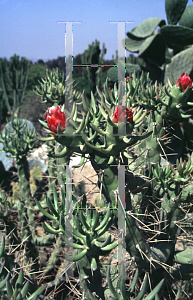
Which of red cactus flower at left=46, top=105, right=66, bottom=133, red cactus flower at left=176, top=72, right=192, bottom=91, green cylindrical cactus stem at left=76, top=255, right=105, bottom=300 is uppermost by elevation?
red cactus flower at left=176, top=72, right=192, bottom=91

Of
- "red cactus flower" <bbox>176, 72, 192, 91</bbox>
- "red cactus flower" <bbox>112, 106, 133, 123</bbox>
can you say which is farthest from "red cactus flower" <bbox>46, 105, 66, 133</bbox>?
"red cactus flower" <bbox>176, 72, 192, 91</bbox>

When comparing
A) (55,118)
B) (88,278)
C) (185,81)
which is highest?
(185,81)

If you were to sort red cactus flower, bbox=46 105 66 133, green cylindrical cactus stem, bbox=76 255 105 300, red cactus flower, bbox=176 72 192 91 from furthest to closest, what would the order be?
red cactus flower, bbox=176 72 192 91 → green cylindrical cactus stem, bbox=76 255 105 300 → red cactus flower, bbox=46 105 66 133

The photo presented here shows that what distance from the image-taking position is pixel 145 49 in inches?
194

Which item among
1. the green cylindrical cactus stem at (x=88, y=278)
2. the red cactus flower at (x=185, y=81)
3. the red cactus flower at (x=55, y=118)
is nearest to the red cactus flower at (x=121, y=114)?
the red cactus flower at (x=55, y=118)

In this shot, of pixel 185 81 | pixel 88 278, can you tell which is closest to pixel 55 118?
pixel 88 278

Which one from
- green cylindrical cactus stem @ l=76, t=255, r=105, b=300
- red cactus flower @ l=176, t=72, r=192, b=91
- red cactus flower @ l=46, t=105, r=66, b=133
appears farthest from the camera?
red cactus flower @ l=176, t=72, r=192, b=91

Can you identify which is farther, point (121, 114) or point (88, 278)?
point (88, 278)

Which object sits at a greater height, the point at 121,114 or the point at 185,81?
the point at 185,81

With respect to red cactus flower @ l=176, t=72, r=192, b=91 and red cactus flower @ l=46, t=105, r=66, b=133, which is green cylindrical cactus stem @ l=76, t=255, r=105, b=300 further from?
red cactus flower @ l=176, t=72, r=192, b=91

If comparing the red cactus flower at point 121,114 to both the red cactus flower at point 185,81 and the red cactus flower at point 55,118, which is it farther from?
the red cactus flower at point 185,81

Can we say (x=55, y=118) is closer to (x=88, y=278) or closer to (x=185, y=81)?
(x=88, y=278)

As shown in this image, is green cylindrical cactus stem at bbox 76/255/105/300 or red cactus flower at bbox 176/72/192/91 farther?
red cactus flower at bbox 176/72/192/91

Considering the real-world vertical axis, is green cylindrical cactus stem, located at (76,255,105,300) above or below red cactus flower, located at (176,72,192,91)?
below
